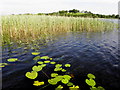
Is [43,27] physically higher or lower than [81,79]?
higher

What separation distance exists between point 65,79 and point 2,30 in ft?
22.1

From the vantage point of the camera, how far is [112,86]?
223cm

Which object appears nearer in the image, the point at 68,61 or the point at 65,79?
the point at 65,79

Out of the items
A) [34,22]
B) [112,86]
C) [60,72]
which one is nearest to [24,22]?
[34,22]

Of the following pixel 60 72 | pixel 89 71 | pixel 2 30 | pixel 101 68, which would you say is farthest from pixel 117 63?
pixel 2 30

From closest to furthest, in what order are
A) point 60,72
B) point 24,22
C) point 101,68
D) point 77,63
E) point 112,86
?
point 112,86 < point 60,72 < point 101,68 < point 77,63 < point 24,22

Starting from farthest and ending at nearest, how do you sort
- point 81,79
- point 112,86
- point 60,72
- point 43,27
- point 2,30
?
point 43,27 < point 2,30 < point 60,72 < point 81,79 < point 112,86

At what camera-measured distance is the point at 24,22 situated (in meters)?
7.59

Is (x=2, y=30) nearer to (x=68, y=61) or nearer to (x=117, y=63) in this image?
(x=68, y=61)

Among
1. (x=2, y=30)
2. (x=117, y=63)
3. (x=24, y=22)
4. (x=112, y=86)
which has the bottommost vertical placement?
(x=112, y=86)

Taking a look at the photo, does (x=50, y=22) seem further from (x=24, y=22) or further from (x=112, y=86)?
(x=112, y=86)

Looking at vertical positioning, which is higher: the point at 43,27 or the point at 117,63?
the point at 43,27

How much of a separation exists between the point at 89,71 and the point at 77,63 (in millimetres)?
563

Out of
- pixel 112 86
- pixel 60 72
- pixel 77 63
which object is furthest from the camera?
pixel 77 63
